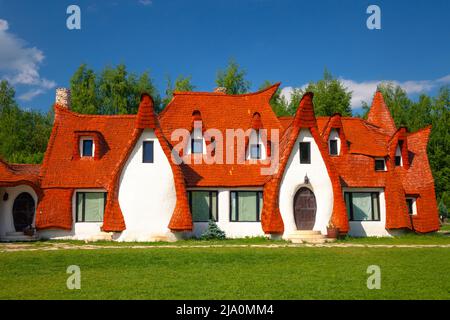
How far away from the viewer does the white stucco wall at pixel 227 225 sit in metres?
25.1

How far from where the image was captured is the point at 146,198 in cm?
2370

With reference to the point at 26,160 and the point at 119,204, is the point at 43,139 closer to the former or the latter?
the point at 26,160

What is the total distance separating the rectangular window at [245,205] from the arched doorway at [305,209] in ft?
7.29

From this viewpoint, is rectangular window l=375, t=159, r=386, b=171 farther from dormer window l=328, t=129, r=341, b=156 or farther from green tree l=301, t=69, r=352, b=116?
green tree l=301, t=69, r=352, b=116

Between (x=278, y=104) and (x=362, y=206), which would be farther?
(x=278, y=104)

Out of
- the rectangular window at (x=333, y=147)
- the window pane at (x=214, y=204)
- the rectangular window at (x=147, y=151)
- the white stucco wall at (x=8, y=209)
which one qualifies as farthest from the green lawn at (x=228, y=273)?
the rectangular window at (x=333, y=147)

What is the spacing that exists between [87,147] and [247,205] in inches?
432

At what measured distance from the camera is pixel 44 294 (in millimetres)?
11133

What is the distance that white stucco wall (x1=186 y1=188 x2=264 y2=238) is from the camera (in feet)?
82.3

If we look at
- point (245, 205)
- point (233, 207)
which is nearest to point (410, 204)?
point (245, 205)

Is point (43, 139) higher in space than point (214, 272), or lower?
higher

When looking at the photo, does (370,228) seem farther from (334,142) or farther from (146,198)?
(146,198)
